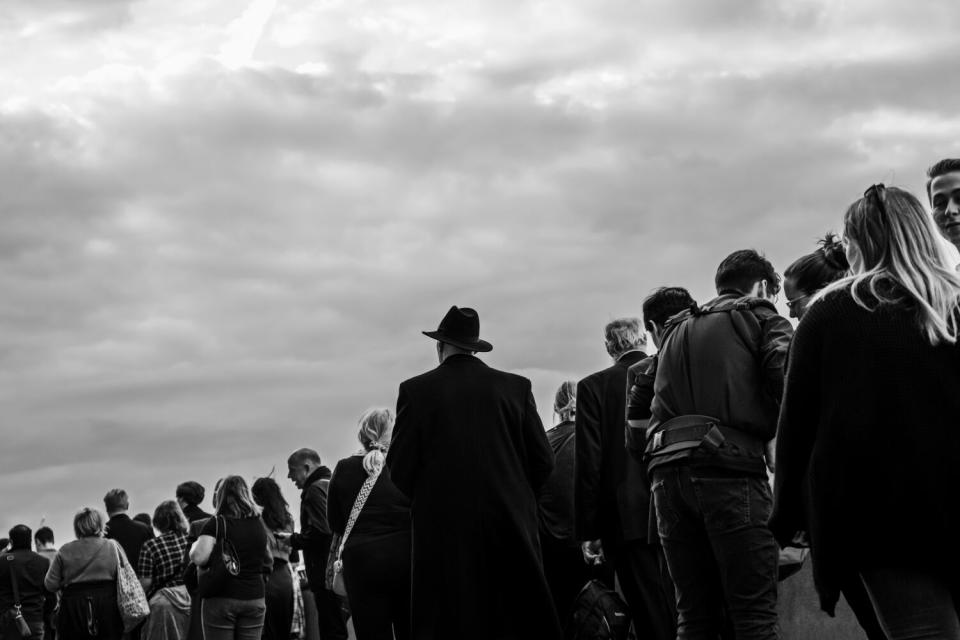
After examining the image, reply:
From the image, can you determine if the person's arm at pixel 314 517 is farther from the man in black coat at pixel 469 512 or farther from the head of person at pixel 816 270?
the head of person at pixel 816 270

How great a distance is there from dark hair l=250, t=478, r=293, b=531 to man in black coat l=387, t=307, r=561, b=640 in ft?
16.2

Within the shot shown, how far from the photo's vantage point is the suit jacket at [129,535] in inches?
571

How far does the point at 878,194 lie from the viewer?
13.6 ft

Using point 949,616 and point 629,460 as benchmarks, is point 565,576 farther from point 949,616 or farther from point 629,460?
point 949,616

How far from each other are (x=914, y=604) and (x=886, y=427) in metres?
0.49

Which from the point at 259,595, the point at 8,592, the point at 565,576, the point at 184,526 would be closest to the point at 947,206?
the point at 565,576

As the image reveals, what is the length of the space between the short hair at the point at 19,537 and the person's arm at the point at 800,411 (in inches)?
562

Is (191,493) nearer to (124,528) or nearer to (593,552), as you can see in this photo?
(124,528)

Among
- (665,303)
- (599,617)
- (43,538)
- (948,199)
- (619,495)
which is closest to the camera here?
(948,199)

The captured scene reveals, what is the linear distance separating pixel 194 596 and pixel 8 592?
576cm

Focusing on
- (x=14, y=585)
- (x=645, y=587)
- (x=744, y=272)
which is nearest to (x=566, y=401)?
(x=645, y=587)

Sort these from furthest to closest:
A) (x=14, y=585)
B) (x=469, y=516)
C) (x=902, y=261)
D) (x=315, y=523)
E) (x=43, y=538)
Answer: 1. (x=43, y=538)
2. (x=14, y=585)
3. (x=315, y=523)
4. (x=469, y=516)
5. (x=902, y=261)

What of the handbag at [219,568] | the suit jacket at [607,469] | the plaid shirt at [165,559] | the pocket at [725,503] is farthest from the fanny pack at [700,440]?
the plaid shirt at [165,559]

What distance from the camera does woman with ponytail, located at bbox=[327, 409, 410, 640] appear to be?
8.30 m
